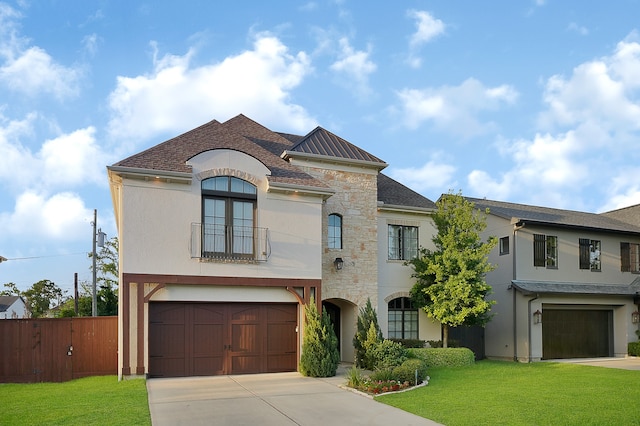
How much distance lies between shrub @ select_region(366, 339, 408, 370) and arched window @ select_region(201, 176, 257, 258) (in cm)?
469

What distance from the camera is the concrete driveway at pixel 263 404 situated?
1038 cm

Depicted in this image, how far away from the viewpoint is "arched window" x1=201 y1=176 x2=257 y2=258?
16062mm

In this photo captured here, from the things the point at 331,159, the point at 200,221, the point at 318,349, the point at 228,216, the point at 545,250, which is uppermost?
the point at 331,159

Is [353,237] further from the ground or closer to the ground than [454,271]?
further from the ground

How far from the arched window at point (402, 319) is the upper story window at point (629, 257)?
10.7 meters

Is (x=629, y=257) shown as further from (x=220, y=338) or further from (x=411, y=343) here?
(x=220, y=338)

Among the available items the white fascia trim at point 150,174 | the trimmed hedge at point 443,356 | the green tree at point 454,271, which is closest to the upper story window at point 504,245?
the green tree at point 454,271

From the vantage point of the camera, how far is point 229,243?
16234mm

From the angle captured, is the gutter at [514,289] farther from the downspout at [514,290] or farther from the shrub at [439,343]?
the shrub at [439,343]

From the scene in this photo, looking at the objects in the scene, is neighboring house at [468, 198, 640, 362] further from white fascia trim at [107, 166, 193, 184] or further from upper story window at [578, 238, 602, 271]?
white fascia trim at [107, 166, 193, 184]

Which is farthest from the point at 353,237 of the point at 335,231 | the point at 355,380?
the point at 355,380

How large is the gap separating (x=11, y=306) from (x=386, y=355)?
51.9 m

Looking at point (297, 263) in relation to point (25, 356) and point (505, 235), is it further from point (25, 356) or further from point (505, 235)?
point (505, 235)

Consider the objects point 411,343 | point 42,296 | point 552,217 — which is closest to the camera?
point 411,343
